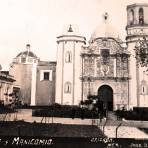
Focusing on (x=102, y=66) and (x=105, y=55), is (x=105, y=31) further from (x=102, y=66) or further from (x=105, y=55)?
(x=102, y=66)

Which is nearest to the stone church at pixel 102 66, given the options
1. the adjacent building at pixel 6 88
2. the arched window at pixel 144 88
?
the arched window at pixel 144 88

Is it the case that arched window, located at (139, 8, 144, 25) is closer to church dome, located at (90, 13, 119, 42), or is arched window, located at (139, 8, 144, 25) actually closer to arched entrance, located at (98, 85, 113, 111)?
church dome, located at (90, 13, 119, 42)

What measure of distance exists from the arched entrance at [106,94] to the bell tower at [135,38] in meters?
1.92

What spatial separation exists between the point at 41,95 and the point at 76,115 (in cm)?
1042

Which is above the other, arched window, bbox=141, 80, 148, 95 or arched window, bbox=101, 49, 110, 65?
arched window, bbox=101, 49, 110, 65

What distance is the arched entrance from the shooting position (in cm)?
3094

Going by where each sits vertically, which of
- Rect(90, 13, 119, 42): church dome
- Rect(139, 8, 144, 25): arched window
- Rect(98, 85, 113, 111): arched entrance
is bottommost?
Rect(98, 85, 113, 111): arched entrance

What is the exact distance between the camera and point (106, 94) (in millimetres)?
31031

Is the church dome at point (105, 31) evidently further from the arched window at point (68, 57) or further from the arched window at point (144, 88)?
the arched window at point (144, 88)

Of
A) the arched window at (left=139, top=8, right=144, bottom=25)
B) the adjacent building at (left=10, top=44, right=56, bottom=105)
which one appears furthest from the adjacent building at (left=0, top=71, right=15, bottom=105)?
the arched window at (left=139, top=8, right=144, bottom=25)

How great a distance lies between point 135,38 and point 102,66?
3.94 metres

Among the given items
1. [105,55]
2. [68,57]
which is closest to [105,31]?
[105,55]

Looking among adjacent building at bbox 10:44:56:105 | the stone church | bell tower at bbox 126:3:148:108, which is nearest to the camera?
bell tower at bbox 126:3:148:108

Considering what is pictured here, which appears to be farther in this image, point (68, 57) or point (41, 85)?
point (41, 85)
